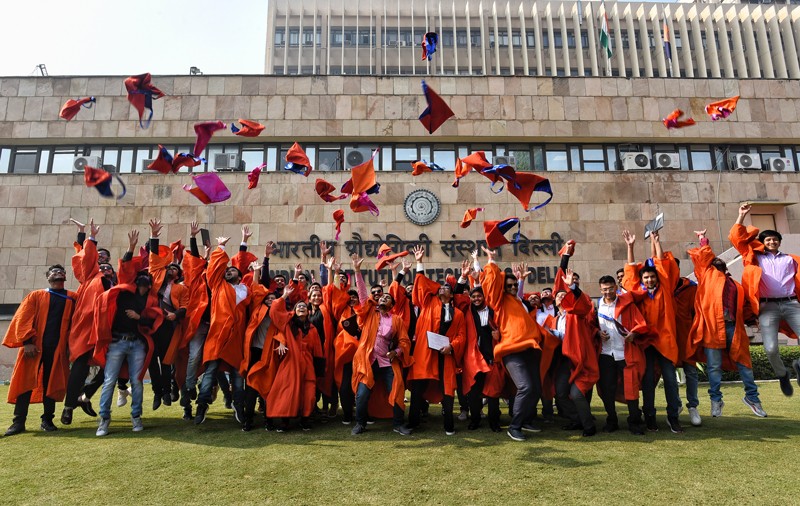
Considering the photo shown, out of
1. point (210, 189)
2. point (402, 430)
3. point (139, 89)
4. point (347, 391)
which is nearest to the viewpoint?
point (402, 430)

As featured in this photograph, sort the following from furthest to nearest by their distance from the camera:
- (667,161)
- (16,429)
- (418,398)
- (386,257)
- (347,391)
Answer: (667,161), (386,257), (347,391), (418,398), (16,429)

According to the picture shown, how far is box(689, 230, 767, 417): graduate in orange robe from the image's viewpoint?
634cm

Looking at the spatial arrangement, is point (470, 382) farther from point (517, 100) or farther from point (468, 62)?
point (468, 62)

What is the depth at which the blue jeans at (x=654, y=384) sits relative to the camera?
6020 mm

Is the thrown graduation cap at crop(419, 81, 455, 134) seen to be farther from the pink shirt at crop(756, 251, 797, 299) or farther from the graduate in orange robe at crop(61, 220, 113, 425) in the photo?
the graduate in orange robe at crop(61, 220, 113, 425)

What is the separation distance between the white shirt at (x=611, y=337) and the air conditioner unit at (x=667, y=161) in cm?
1362

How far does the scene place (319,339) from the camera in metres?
7.21

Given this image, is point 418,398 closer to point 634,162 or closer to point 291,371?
point 291,371

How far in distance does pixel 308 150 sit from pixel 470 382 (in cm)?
1319

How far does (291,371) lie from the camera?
655 centimetres

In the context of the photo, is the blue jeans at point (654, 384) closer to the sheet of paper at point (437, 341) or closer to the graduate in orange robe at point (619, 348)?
the graduate in orange robe at point (619, 348)

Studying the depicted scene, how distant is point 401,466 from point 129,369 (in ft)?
12.4

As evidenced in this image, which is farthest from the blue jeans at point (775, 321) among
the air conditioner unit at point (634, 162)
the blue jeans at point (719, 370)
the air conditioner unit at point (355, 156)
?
the air conditioner unit at point (355, 156)

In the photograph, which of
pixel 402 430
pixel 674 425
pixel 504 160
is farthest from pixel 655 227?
pixel 504 160
